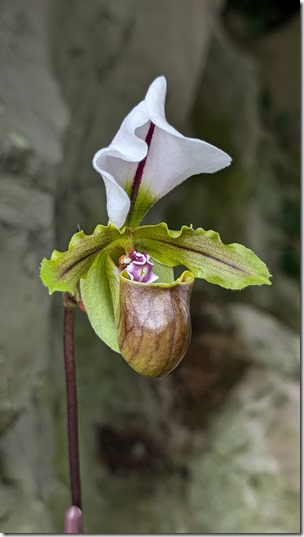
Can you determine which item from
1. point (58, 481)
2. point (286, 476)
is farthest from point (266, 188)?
point (58, 481)

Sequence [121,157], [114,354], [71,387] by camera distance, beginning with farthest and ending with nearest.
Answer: [114,354]
[71,387]
[121,157]

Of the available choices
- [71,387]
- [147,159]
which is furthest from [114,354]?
[147,159]

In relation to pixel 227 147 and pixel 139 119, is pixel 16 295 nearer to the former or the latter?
pixel 139 119

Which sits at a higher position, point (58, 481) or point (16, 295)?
point (16, 295)

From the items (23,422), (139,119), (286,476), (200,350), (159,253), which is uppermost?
(139,119)

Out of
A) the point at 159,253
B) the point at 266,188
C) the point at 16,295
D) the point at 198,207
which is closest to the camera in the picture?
the point at 159,253

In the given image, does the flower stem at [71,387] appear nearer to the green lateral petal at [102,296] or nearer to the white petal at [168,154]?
the green lateral petal at [102,296]

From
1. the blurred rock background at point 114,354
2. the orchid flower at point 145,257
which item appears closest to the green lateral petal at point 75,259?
the orchid flower at point 145,257

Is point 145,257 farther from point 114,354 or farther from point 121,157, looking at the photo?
point 114,354
